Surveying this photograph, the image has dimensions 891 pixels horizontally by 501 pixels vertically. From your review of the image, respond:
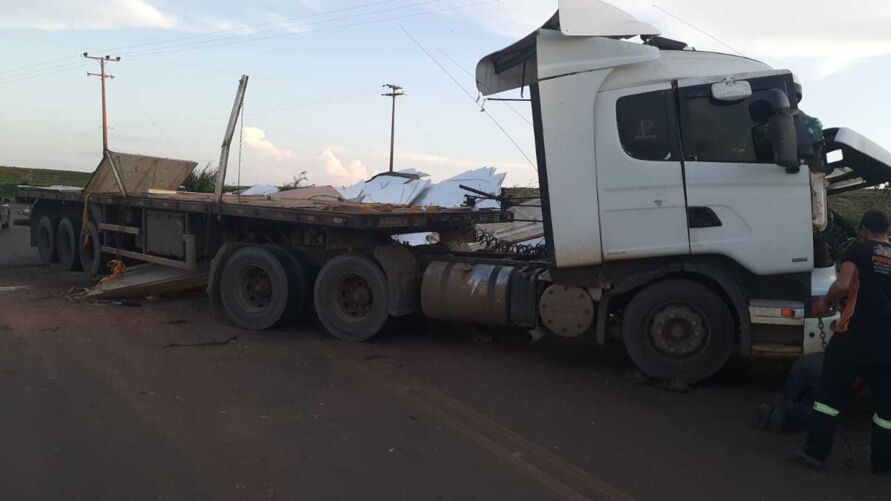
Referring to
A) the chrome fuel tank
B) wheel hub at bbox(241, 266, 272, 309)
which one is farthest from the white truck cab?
wheel hub at bbox(241, 266, 272, 309)

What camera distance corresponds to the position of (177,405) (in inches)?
Result: 218

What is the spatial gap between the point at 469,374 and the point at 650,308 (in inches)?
69.5

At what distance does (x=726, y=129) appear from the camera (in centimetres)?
594

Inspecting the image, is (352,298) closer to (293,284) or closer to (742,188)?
(293,284)

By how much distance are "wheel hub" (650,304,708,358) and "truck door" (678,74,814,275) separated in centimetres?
56

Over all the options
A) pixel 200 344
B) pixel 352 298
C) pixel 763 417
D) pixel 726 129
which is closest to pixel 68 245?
pixel 200 344

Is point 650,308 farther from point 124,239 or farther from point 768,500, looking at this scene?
point 124,239

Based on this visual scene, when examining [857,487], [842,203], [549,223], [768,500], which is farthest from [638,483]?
[842,203]

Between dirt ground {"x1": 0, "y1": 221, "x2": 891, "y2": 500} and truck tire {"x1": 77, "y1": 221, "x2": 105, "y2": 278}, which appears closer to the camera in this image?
dirt ground {"x1": 0, "y1": 221, "x2": 891, "y2": 500}

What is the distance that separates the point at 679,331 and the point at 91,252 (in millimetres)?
10035

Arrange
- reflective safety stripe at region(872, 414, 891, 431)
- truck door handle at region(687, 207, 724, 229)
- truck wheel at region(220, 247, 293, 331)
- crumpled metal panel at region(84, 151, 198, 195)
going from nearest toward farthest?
reflective safety stripe at region(872, 414, 891, 431), truck door handle at region(687, 207, 724, 229), truck wheel at region(220, 247, 293, 331), crumpled metal panel at region(84, 151, 198, 195)

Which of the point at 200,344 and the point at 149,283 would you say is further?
the point at 149,283

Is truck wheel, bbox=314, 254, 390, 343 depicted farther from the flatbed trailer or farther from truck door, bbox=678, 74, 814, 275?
truck door, bbox=678, 74, 814, 275

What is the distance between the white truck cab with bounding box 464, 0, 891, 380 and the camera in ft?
18.9
